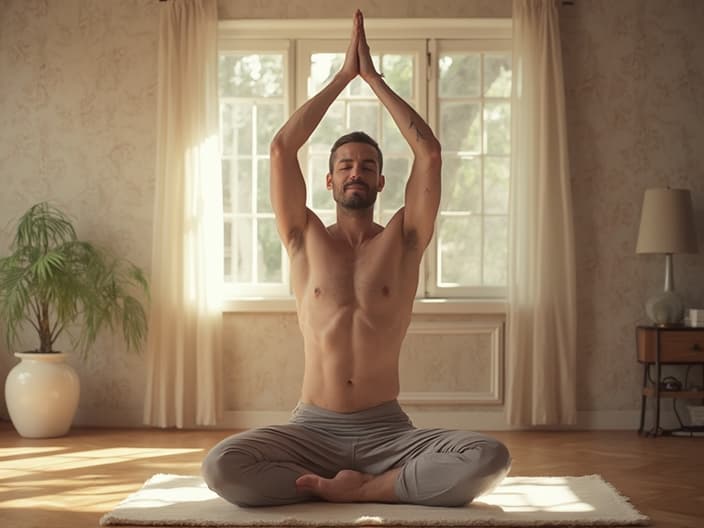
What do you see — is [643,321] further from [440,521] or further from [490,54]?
[440,521]

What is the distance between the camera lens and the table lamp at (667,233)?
18.0ft

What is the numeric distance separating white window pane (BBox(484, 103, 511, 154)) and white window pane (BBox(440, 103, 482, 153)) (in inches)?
2.3

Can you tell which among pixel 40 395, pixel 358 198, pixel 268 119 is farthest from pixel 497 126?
pixel 40 395

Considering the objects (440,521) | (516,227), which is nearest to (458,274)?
(516,227)

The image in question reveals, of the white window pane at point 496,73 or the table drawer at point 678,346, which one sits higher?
the white window pane at point 496,73

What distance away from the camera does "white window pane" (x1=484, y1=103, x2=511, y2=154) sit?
597cm

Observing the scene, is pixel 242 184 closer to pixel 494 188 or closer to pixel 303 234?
pixel 494 188

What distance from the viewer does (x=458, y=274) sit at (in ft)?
19.6

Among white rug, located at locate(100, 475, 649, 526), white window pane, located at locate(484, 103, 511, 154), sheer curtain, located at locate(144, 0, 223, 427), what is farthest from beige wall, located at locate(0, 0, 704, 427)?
white rug, located at locate(100, 475, 649, 526)

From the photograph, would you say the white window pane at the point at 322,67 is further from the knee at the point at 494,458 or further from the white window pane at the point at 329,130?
the knee at the point at 494,458

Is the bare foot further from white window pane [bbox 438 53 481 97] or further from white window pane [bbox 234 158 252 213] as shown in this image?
white window pane [bbox 438 53 481 97]

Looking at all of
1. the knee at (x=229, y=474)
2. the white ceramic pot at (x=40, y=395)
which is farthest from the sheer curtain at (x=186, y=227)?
the knee at (x=229, y=474)

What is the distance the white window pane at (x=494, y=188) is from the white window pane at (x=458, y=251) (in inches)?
4.6

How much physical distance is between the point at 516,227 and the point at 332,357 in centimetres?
258
